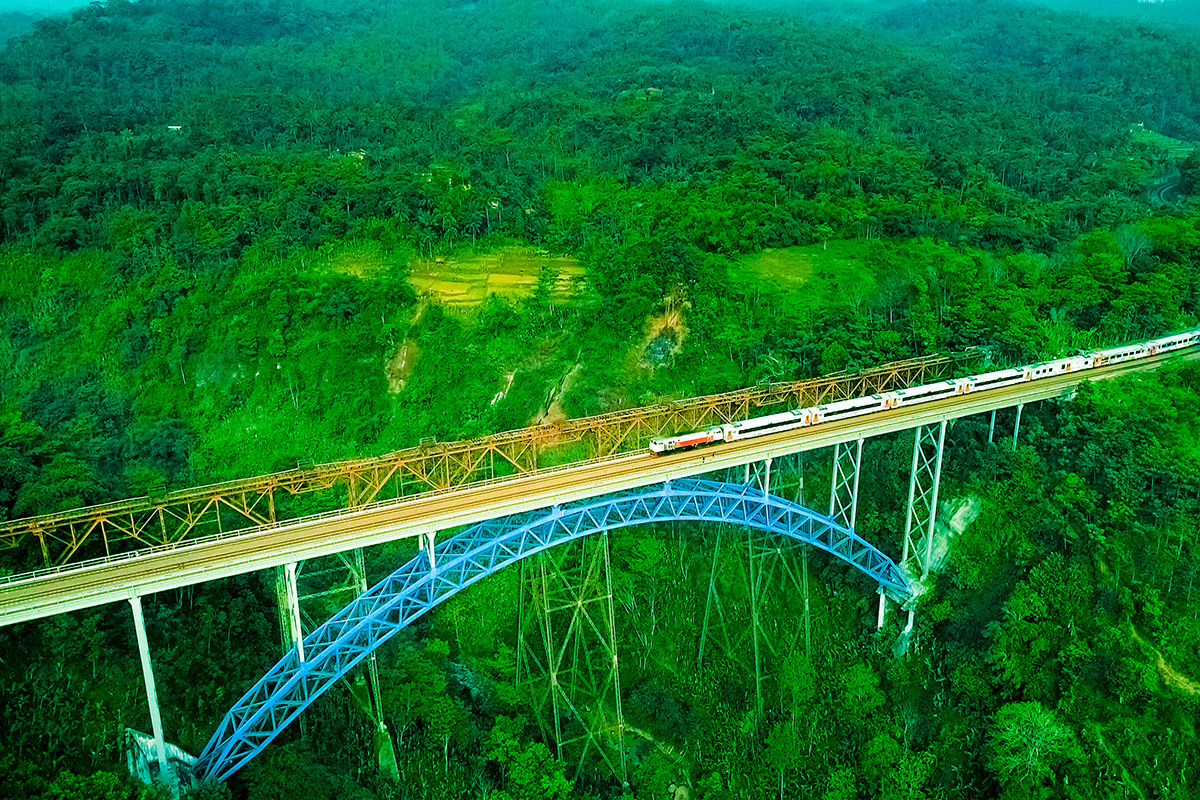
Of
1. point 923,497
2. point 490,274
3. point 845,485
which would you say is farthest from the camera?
point 490,274

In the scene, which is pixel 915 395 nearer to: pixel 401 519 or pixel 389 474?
pixel 389 474

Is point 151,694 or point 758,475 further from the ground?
point 151,694

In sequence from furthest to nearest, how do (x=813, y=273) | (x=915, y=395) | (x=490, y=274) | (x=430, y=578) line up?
(x=490, y=274)
(x=813, y=273)
(x=915, y=395)
(x=430, y=578)

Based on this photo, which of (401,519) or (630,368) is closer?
(401,519)

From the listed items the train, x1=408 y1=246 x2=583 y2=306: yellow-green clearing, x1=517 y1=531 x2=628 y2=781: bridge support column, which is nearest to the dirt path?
the train

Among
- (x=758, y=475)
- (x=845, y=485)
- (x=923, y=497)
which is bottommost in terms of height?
(x=923, y=497)

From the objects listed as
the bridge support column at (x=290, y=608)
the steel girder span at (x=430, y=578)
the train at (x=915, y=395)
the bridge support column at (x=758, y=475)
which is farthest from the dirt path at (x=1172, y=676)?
the bridge support column at (x=290, y=608)

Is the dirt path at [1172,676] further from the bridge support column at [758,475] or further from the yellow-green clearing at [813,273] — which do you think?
the yellow-green clearing at [813,273]

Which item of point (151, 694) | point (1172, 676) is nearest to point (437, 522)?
point (151, 694)
